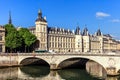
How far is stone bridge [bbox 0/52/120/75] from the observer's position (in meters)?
52.3

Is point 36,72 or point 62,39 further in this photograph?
point 62,39

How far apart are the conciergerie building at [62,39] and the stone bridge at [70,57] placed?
28243 mm

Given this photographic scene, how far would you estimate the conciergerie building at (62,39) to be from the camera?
10150 centimetres

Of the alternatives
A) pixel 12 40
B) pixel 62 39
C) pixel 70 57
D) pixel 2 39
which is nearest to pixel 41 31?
pixel 62 39

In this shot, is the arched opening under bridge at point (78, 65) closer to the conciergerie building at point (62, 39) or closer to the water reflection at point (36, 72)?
the water reflection at point (36, 72)

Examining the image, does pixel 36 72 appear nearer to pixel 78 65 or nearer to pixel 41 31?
pixel 78 65

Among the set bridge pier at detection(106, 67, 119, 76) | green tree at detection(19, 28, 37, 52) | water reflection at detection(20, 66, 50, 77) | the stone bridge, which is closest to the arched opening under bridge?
the stone bridge

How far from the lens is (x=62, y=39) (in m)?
113

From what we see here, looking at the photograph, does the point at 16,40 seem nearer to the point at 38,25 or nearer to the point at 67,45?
the point at 38,25

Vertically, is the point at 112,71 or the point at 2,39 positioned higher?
the point at 2,39

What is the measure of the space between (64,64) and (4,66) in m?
13.7

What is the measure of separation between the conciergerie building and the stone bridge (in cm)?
2824

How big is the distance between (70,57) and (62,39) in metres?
52.4

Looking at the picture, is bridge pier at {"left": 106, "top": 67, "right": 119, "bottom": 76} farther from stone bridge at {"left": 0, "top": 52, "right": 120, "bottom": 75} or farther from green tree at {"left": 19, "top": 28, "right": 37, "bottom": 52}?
green tree at {"left": 19, "top": 28, "right": 37, "bottom": 52}
